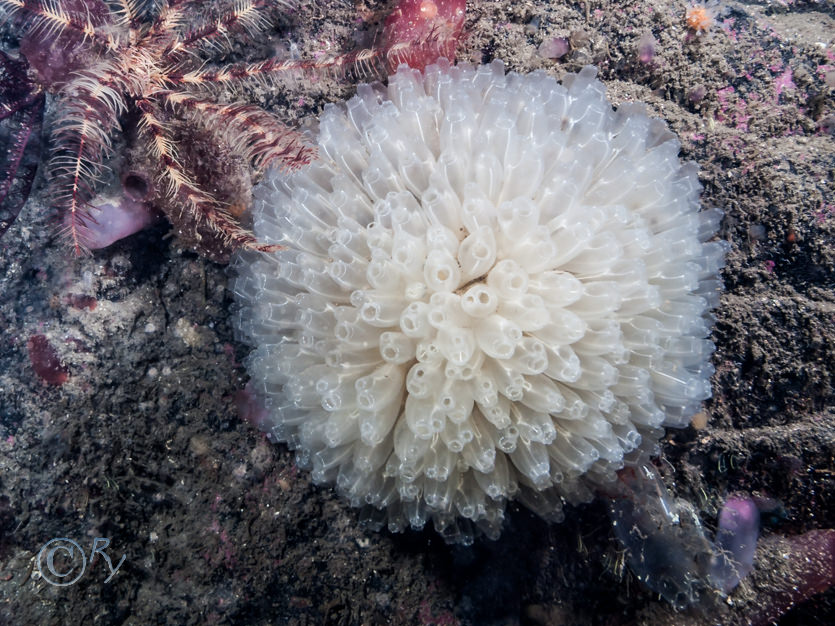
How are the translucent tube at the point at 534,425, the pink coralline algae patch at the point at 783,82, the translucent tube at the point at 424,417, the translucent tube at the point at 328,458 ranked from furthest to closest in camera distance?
the pink coralline algae patch at the point at 783,82 < the translucent tube at the point at 328,458 < the translucent tube at the point at 534,425 < the translucent tube at the point at 424,417

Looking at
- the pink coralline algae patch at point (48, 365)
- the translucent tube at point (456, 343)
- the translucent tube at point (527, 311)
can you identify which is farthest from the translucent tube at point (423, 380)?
the pink coralline algae patch at point (48, 365)

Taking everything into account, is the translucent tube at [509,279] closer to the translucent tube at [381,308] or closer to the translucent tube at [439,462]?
the translucent tube at [381,308]

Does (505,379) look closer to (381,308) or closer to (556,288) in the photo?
(556,288)

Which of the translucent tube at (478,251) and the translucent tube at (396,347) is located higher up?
the translucent tube at (478,251)

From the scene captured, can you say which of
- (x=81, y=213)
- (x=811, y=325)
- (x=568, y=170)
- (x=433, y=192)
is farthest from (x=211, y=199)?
(x=811, y=325)

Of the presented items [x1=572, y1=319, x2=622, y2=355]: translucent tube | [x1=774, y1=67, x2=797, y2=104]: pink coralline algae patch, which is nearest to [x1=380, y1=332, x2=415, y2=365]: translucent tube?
[x1=572, y1=319, x2=622, y2=355]: translucent tube

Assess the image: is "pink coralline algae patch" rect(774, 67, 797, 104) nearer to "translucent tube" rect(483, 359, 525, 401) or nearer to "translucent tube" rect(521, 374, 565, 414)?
"translucent tube" rect(521, 374, 565, 414)

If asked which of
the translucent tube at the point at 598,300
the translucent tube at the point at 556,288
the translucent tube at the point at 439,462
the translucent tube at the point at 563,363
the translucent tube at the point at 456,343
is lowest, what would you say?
the translucent tube at the point at 439,462
